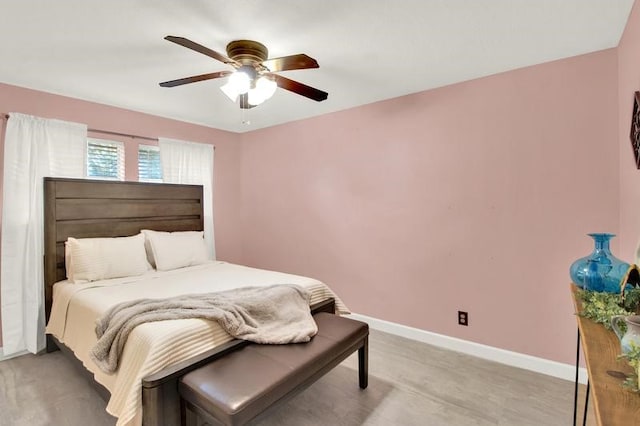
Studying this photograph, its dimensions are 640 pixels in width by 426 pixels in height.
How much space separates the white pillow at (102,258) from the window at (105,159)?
718 mm

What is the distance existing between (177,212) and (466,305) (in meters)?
3.15

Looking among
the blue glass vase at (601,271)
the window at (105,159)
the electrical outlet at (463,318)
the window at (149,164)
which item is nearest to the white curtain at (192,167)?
the window at (149,164)

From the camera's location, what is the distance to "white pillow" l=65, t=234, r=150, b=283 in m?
2.70

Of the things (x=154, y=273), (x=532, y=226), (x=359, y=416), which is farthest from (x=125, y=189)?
(x=532, y=226)

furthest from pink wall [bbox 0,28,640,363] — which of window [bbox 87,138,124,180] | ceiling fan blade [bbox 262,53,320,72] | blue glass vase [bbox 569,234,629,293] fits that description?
ceiling fan blade [bbox 262,53,320,72]

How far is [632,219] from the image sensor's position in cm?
180

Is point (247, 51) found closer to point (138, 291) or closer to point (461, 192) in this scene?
point (138, 291)

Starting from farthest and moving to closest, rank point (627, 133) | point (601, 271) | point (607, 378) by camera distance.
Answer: point (627, 133) < point (601, 271) < point (607, 378)

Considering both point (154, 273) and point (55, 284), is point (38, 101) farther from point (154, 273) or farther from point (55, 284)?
point (154, 273)

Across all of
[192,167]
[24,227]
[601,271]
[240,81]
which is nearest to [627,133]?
[601,271]

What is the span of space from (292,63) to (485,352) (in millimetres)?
2639

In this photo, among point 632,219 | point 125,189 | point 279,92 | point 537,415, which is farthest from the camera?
point 125,189

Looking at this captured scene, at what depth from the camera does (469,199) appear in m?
2.70

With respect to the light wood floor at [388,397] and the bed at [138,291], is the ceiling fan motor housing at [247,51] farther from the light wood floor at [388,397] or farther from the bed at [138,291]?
the light wood floor at [388,397]
